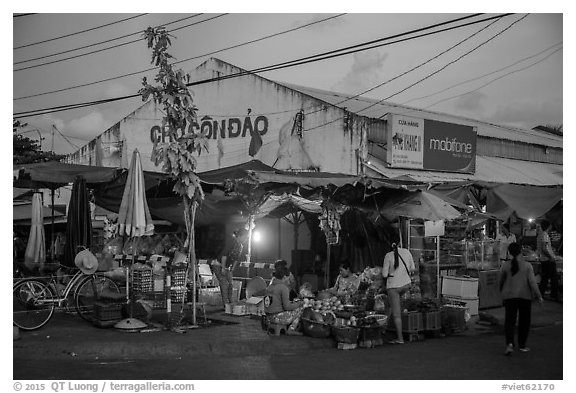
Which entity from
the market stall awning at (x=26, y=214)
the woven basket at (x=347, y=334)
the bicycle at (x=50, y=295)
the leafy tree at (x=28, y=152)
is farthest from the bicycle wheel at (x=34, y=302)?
the leafy tree at (x=28, y=152)

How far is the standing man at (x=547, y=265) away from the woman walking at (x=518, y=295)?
645 cm

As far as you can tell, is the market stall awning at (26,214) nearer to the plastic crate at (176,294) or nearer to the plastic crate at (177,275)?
the plastic crate at (176,294)

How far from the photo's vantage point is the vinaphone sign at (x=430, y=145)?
18766 mm

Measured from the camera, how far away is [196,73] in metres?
22.8

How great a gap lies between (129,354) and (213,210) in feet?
21.8

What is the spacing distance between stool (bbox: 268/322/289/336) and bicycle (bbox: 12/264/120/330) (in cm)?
272

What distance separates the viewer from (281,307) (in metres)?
10.1

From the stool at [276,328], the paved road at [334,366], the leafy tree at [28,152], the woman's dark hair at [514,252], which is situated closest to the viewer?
the paved road at [334,366]

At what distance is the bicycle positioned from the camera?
9.76 m

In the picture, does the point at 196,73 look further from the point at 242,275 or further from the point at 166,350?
the point at 166,350

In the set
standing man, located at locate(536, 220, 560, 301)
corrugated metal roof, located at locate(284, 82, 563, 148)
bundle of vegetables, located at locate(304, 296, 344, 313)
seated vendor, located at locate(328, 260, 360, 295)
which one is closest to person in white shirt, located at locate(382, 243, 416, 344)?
bundle of vegetables, located at locate(304, 296, 344, 313)

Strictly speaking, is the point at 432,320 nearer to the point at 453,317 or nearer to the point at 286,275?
the point at 453,317

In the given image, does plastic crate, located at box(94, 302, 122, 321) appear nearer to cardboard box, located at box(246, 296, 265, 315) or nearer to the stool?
the stool
